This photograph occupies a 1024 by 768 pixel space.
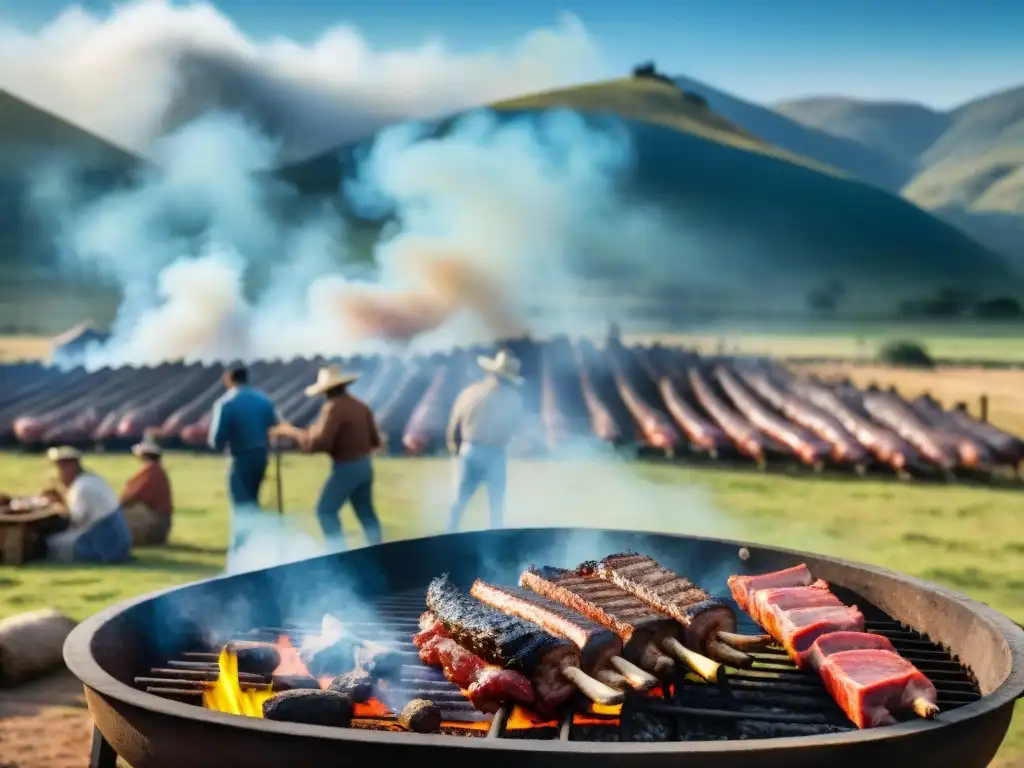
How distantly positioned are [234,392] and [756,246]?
364ft

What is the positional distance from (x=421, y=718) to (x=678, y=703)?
962 millimetres

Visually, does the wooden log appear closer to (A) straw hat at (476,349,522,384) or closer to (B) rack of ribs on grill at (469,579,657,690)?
(B) rack of ribs on grill at (469,579,657,690)

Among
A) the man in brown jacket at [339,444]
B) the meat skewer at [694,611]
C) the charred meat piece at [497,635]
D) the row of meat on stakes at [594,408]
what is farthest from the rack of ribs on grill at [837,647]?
the row of meat on stakes at [594,408]

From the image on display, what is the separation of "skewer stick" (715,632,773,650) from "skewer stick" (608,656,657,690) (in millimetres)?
539

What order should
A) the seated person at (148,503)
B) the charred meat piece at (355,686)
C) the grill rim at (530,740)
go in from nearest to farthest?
the grill rim at (530,740) → the charred meat piece at (355,686) → the seated person at (148,503)

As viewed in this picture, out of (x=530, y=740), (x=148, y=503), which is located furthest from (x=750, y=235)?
(x=530, y=740)

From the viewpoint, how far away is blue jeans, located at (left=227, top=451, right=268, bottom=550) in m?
9.50

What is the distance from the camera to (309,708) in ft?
11.8

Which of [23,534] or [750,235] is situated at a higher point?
[750,235]

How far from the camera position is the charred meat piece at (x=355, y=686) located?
390 centimetres

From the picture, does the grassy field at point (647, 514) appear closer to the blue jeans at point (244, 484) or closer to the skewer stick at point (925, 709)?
the blue jeans at point (244, 484)

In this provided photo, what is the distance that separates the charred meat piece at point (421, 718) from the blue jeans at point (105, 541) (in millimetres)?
7381

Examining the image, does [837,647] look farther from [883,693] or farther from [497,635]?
[497,635]

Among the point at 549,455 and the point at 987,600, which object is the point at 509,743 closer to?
the point at 987,600
